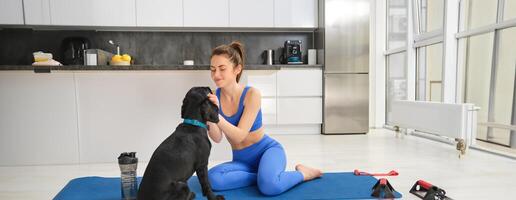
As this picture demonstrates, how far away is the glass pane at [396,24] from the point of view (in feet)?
16.2

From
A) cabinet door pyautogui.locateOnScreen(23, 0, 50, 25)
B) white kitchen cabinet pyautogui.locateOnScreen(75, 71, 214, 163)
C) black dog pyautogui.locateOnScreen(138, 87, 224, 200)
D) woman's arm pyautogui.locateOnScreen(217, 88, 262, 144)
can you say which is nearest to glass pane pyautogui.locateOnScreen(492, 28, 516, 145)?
woman's arm pyautogui.locateOnScreen(217, 88, 262, 144)

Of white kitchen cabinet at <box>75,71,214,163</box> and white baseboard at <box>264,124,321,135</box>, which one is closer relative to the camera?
white kitchen cabinet at <box>75,71,214,163</box>

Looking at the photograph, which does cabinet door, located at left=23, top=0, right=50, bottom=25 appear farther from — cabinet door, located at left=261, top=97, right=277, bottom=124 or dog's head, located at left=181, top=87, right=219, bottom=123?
dog's head, located at left=181, top=87, right=219, bottom=123

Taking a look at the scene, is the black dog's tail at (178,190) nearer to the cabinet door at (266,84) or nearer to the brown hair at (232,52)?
the brown hair at (232,52)

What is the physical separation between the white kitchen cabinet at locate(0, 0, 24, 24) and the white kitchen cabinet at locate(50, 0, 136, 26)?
1.33ft

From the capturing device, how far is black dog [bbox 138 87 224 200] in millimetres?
1283

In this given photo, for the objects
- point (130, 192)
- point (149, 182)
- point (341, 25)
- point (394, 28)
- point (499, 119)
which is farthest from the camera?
point (394, 28)

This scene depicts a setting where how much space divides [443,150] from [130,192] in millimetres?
3126

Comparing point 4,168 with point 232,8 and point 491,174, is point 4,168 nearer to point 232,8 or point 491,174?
point 232,8

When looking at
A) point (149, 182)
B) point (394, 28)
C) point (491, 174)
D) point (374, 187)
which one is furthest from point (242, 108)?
point (394, 28)

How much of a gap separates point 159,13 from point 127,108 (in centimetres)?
221

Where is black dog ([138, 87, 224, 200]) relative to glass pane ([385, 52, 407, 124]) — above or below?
below

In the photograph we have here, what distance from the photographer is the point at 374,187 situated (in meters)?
1.75

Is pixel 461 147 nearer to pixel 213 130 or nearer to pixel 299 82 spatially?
pixel 299 82
